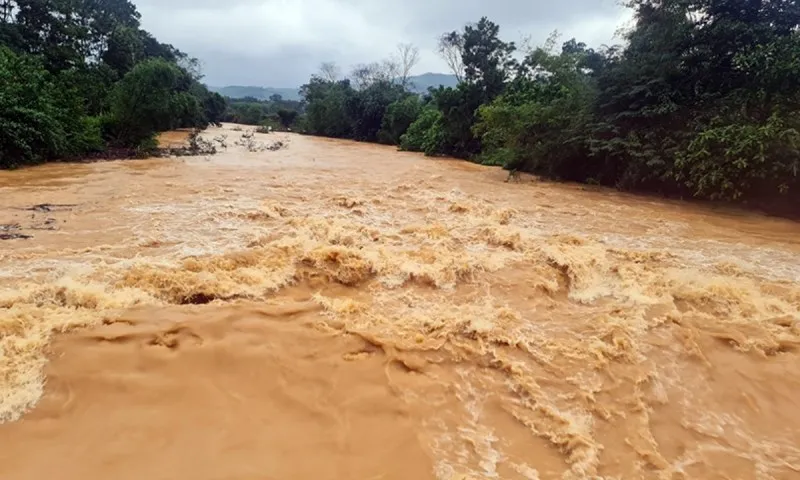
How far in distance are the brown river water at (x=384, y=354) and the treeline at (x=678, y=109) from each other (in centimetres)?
290

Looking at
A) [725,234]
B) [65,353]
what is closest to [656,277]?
[725,234]

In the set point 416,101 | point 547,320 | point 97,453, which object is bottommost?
point 97,453

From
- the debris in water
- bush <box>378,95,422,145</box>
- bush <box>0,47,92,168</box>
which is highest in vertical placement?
bush <box>378,95,422,145</box>

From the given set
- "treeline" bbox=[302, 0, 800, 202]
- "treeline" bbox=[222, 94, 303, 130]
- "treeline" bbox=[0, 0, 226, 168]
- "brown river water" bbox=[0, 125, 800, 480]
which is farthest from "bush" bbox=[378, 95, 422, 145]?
"brown river water" bbox=[0, 125, 800, 480]

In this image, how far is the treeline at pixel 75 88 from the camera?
12133 mm

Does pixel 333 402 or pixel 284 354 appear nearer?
pixel 333 402

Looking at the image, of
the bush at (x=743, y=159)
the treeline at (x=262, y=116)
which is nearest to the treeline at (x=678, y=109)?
the bush at (x=743, y=159)

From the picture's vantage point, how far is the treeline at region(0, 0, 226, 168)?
1213 cm

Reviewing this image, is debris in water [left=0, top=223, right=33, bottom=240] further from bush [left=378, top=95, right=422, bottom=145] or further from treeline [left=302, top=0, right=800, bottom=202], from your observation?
bush [left=378, top=95, right=422, bottom=145]

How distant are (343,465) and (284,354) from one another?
107cm

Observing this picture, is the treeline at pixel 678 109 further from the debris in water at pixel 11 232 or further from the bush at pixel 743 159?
the debris in water at pixel 11 232

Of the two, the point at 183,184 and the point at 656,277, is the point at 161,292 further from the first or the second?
the point at 183,184

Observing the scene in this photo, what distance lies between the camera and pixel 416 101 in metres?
30.7

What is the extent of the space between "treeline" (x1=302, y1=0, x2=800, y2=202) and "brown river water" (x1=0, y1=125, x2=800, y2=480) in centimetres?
290
